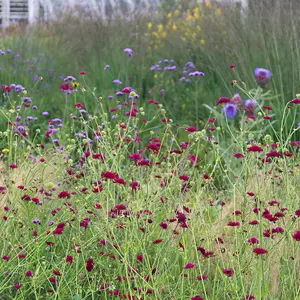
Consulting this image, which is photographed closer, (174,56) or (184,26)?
(174,56)

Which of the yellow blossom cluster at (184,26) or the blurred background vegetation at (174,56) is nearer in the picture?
the blurred background vegetation at (174,56)

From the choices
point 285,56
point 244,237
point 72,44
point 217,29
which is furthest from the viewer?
point 72,44

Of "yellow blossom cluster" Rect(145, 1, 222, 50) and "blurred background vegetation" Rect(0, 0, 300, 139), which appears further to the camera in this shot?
"yellow blossom cluster" Rect(145, 1, 222, 50)

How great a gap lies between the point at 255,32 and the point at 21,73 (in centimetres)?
230

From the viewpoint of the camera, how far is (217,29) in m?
6.19

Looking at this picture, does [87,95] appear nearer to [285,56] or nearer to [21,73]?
[21,73]

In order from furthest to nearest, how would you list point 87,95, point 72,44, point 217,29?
point 72,44 → point 217,29 → point 87,95

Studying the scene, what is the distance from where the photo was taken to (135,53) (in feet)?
21.6

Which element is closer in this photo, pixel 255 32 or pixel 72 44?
pixel 255 32

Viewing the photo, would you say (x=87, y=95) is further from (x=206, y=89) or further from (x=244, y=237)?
(x=244, y=237)

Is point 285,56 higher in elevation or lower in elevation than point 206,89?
higher

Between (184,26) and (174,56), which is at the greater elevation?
(184,26)

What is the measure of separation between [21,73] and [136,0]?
11.8ft

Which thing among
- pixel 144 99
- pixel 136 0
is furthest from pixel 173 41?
pixel 136 0
